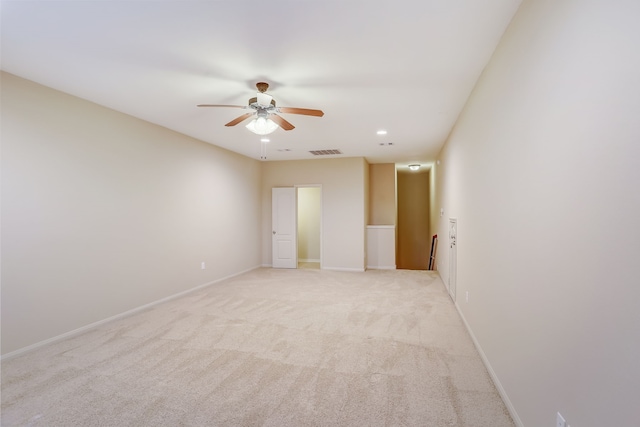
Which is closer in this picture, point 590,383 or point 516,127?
point 590,383

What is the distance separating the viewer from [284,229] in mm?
7457

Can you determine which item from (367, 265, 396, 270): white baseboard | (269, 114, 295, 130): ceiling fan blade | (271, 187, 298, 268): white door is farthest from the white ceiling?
(367, 265, 396, 270): white baseboard

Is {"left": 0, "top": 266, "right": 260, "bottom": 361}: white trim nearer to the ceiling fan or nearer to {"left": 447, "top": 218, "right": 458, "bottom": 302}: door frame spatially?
the ceiling fan

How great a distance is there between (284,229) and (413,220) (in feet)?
16.2

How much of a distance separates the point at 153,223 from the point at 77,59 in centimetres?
240

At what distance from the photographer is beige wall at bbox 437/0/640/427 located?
0.98 m

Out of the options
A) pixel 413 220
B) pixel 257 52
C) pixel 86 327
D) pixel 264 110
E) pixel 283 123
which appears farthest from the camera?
pixel 413 220

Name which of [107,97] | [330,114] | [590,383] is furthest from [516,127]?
[107,97]

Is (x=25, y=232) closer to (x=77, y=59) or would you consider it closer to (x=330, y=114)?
(x=77, y=59)

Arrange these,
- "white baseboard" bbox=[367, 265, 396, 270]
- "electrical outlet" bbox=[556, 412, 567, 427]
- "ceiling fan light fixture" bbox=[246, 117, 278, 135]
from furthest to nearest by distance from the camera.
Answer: "white baseboard" bbox=[367, 265, 396, 270], "ceiling fan light fixture" bbox=[246, 117, 278, 135], "electrical outlet" bbox=[556, 412, 567, 427]

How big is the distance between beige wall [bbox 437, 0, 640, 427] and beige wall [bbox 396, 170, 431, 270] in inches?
310

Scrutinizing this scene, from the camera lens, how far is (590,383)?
3.76 ft

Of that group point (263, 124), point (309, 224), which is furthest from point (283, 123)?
point (309, 224)

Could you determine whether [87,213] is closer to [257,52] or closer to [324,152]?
[257,52]
